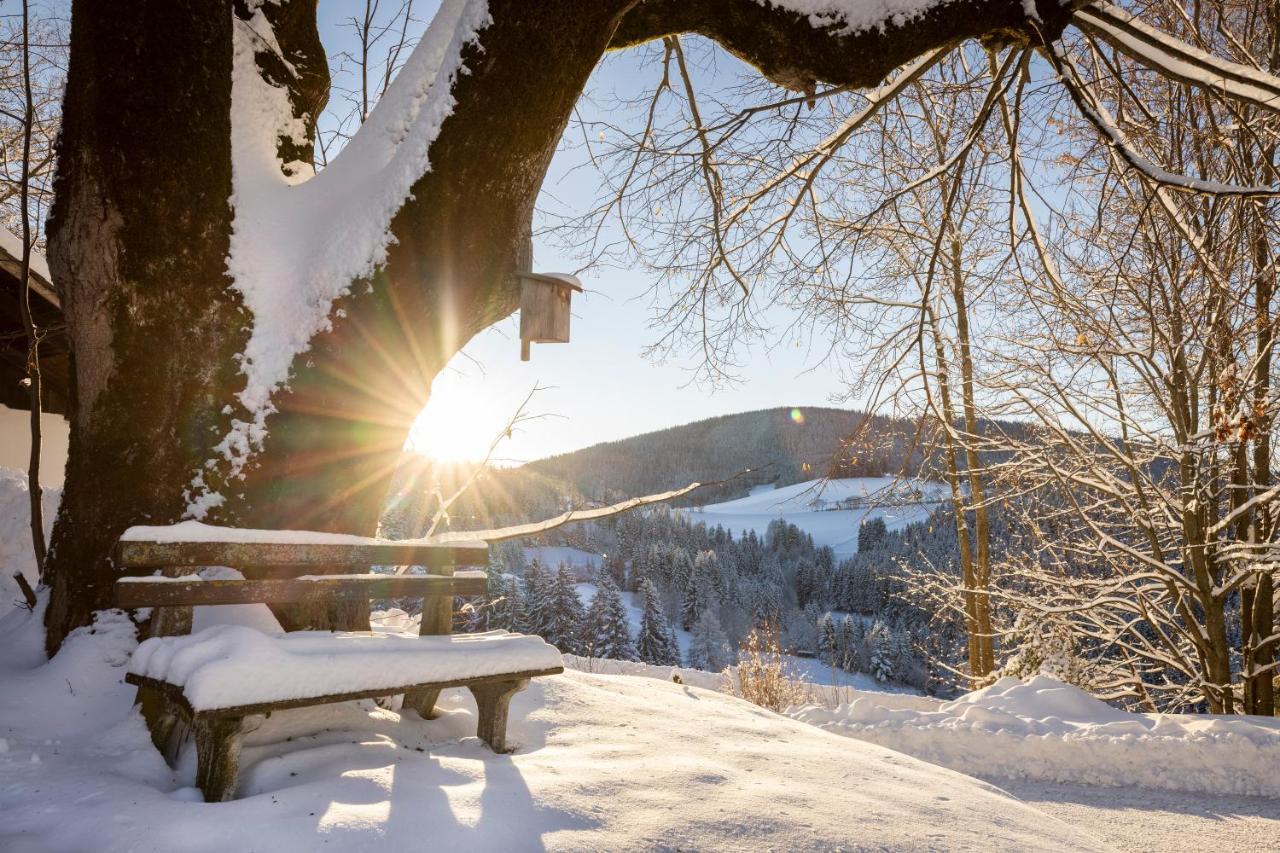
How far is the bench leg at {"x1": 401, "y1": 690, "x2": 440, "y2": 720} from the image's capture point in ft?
9.97

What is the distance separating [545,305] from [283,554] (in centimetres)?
169

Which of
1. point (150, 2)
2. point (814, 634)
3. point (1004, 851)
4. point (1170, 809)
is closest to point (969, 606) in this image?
point (1170, 809)

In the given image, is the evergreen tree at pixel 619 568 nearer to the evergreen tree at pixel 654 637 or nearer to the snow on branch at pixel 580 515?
the evergreen tree at pixel 654 637

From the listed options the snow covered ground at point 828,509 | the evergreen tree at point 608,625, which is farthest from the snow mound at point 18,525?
the evergreen tree at point 608,625

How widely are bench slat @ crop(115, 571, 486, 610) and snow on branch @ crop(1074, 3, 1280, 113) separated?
3976 mm

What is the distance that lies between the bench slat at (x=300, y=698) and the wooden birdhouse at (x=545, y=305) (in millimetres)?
1699

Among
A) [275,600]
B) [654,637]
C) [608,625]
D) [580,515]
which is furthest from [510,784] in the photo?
[654,637]

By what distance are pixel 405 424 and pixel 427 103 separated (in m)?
1.43

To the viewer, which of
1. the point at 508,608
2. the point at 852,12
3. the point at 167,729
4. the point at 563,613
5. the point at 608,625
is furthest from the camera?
the point at 608,625

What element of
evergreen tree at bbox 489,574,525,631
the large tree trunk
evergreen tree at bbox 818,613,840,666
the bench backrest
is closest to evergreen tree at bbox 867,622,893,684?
evergreen tree at bbox 818,613,840,666

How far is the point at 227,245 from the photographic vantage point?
303 centimetres

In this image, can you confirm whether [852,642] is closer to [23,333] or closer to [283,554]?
[23,333]

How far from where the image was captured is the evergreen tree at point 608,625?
43.8 m

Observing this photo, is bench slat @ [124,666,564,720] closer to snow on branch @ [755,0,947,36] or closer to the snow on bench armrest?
the snow on bench armrest
